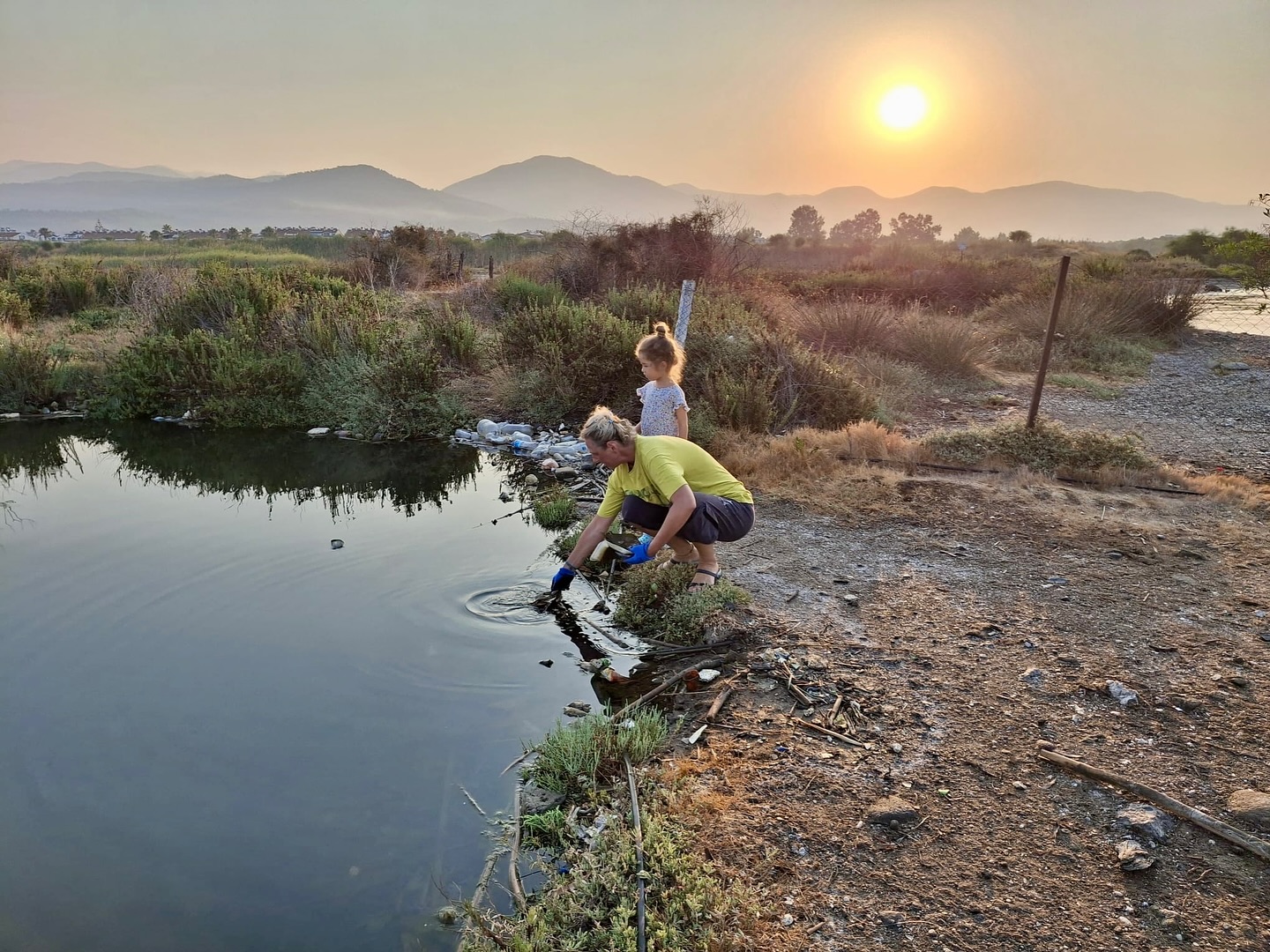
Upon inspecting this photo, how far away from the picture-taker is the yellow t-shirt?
4.32 m

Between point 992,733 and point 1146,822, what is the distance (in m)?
0.69

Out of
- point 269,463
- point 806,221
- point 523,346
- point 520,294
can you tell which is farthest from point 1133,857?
point 806,221

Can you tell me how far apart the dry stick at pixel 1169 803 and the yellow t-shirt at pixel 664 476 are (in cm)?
218

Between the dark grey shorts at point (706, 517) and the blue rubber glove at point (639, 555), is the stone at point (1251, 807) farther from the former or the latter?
the blue rubber glove at point (639, 555)

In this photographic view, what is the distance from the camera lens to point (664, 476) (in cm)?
429

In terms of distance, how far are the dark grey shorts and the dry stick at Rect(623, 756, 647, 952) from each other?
5.56 feet

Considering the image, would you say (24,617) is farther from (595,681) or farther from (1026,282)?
(1026,282)

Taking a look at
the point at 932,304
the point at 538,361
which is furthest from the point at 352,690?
the point at 932,304

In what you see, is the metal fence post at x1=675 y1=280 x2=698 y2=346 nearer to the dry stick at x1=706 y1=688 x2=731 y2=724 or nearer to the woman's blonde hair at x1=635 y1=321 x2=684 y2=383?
the woman's blonde hair at x1=635 y1=321 x2=684 y2=383

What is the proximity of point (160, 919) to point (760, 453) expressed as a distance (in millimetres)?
5915

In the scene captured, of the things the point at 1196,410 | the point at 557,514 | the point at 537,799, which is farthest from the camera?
the point at 1196,410

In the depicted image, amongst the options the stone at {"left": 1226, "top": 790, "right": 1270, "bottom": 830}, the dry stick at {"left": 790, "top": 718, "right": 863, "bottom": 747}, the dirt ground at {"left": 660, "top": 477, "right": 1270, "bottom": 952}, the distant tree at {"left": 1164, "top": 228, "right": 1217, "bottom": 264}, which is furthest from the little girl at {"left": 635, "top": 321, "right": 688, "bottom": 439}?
the distant tree at {"left": 1164, "top": 228, "right": 1217, "bottom": 264}

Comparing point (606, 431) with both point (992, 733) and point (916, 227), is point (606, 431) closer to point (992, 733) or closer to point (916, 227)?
point (992, 733)

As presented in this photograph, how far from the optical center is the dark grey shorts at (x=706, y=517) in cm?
464
